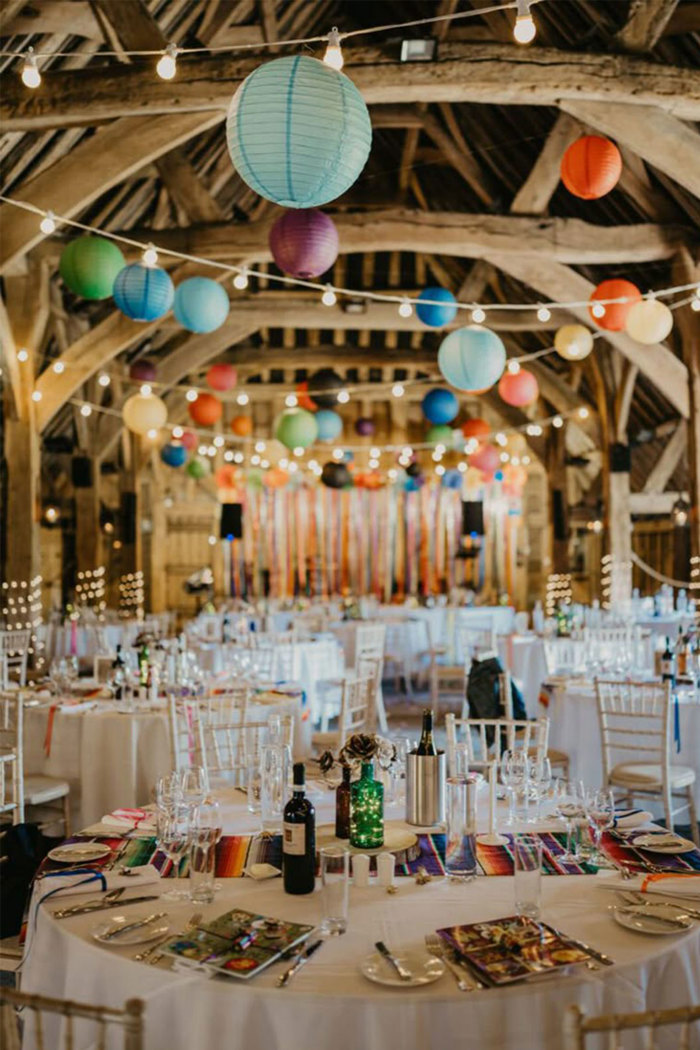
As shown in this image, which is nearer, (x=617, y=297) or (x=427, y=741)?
(x=427, y=741)

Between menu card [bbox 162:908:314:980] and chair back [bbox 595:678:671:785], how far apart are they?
2719mm

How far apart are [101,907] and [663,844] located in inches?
56.4

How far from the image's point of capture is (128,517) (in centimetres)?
1350

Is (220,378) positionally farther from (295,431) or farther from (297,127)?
(297,127)

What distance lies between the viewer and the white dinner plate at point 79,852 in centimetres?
244

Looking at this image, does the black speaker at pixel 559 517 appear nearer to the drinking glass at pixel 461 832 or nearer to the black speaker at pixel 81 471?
the black speaker at pixel 81 471

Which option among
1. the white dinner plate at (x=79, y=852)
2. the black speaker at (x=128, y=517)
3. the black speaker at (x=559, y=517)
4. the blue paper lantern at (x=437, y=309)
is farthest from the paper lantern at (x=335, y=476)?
the white dinner plate at (x=79, y=852)

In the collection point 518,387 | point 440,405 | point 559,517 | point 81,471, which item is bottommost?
point 559,517

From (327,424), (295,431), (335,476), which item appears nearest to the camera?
(295,431)

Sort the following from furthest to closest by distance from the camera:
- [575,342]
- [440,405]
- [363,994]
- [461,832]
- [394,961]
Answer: [440,405], [575,342], [461,832], [394,961], [363,994]

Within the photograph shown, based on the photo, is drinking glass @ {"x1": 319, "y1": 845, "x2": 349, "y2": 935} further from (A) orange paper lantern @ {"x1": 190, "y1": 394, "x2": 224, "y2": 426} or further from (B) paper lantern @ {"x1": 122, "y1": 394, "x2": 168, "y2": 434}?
(A) orange paper lantern @ {"x1": 190, "y1": 394, "x2": 224, "y2": 426}

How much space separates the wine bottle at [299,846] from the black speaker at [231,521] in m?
12.0

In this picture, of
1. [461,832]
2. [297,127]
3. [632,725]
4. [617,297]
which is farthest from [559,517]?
[461,832]

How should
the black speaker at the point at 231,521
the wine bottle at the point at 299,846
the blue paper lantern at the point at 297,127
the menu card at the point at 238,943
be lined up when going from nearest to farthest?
the menu card at the point at 238,943 < the wine bottle at the point at 299,846 < the blue paper lantern at the point at 297,127 < the black speaker at the point at 231,521
